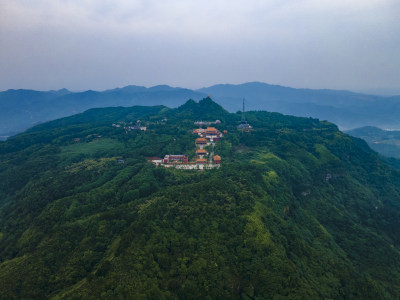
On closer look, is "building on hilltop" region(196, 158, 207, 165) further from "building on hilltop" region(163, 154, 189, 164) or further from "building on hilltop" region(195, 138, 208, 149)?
"building on hilltop" region(195, 138, 208, 149)

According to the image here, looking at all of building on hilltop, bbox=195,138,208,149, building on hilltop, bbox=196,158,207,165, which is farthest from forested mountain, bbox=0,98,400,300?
building on hilltop, bbox=196,158,207,165

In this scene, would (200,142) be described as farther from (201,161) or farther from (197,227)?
(197,227)

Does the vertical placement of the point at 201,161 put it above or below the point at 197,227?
below

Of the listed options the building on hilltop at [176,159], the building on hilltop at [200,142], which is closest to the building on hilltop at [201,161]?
Result: the building on hilltop at [176,159]

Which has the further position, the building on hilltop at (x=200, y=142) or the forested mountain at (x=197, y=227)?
the building on hilltop at (x=200, y=142)

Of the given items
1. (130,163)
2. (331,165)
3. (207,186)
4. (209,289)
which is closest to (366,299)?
(209,289)

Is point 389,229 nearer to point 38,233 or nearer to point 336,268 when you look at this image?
point 336,268

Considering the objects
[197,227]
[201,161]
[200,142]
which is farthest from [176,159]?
[197,227]

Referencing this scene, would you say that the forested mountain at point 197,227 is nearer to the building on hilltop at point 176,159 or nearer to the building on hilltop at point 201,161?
the building on hilltop at point 201,161
